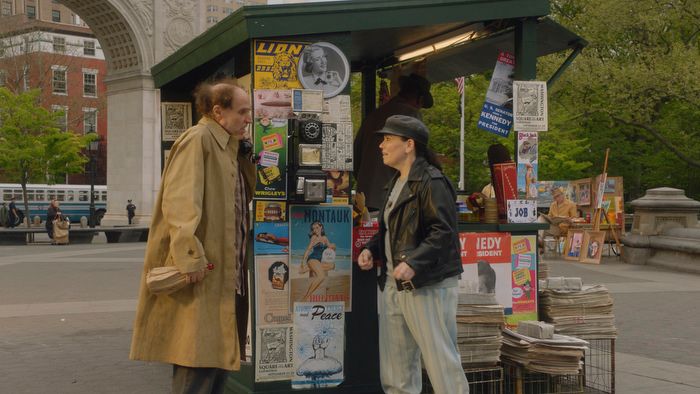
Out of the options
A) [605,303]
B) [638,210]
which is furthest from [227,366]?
[638,210]

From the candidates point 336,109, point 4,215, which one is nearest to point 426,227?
point 336,109

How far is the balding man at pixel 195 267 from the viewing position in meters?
4.36

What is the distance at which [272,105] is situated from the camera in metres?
5.71

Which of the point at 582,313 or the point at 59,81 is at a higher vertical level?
the point at 59,81

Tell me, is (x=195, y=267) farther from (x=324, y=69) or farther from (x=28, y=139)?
(x=28, y=139)

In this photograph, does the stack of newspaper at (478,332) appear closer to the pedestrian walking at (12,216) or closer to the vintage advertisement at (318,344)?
the vintage advertisement at (318,344)

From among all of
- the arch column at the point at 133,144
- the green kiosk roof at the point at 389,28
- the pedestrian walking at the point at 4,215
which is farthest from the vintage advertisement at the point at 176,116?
the pedestrian walking at the point at 4,215

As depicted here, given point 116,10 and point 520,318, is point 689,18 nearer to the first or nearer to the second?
point 116,10

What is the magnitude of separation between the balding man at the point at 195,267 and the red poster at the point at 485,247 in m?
2.14

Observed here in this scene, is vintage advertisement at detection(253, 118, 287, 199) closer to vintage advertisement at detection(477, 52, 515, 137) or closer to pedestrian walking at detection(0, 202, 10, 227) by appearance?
vintage advertisement at detection(477, 52, 515, 137)

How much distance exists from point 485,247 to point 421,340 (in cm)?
167

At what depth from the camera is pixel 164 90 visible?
800 centimetres

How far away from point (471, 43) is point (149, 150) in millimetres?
25882

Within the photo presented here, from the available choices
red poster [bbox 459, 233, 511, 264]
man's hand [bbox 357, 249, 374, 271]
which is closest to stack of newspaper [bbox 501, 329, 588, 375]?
red poster [bbox 459, 233, 511, 264]
